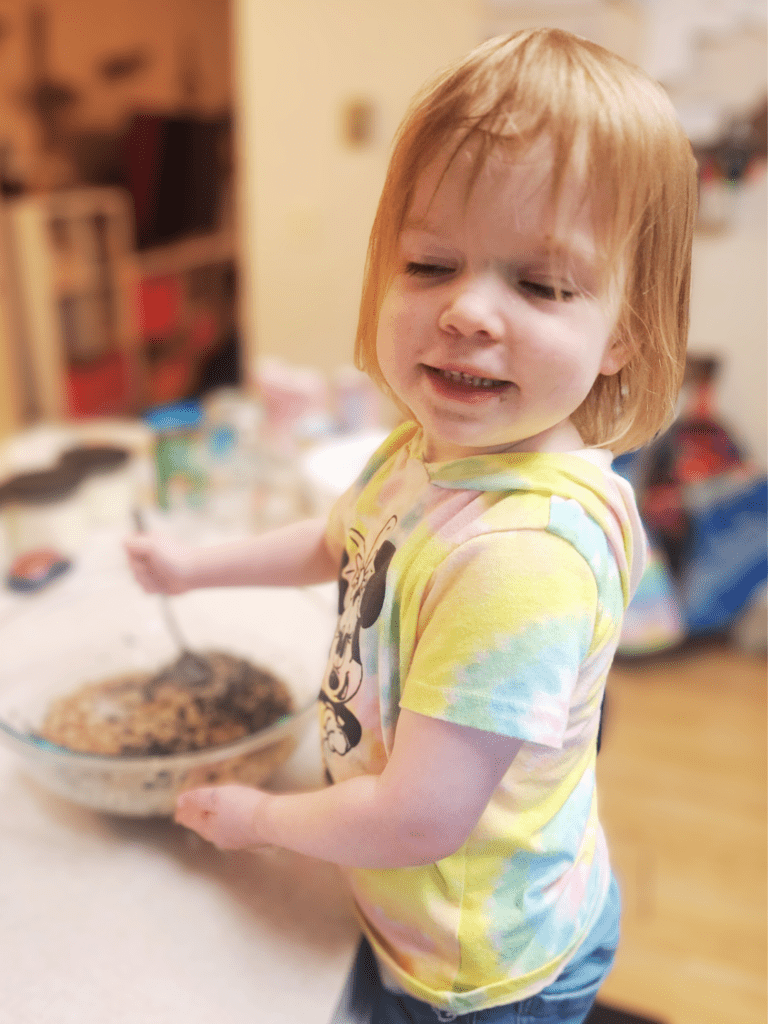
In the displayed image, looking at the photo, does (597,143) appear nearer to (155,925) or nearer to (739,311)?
(155,925)

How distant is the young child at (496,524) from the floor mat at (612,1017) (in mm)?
332

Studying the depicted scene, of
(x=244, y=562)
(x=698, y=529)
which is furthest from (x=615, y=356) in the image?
(x=698, y=529)

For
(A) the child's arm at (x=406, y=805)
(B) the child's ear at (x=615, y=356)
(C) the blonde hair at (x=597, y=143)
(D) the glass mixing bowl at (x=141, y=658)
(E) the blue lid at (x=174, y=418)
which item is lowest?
(D) the glass mixing bowl at (x=141, y=658)

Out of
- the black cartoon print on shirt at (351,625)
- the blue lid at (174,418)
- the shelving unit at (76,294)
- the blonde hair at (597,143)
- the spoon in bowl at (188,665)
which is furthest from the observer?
the shelving unit at (76,294)

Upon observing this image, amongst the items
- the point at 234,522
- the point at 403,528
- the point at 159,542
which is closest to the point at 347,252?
the point at 234,522

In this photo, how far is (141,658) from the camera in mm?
822

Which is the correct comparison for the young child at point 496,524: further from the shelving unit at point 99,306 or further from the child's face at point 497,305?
the shelving unit at point 99,306

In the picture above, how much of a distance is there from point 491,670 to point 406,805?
9cm

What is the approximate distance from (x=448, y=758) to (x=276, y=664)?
393 mm

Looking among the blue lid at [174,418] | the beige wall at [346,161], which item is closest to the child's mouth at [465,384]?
the blue lid at [174,418]

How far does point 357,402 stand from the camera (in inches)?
55.1

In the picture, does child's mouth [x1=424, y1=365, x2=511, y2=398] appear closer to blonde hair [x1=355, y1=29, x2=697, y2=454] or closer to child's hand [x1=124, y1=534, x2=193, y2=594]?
blonde hair [x1=355, y1=29, x2=697, y2=454]

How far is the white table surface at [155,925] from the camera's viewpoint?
508 millimetres

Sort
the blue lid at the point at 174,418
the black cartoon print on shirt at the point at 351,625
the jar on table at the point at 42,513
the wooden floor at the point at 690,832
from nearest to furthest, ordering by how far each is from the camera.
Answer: the black cartoon print on shirt at the point at 351,625
the jar on table at the point at 42,513
the blue lid at the point at 174,418
the wooden floor at the point at 690,832
